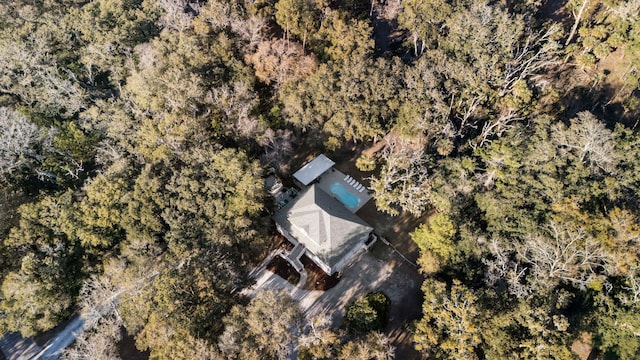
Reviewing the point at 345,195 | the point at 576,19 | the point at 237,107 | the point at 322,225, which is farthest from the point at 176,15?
the point at 576,19

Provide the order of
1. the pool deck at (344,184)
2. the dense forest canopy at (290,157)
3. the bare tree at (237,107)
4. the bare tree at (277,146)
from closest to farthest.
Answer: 1. the dense forest canopy at (290,157)
2. the bare tree at (237,107)
3. the bare tree at (277,146)
4. the pool deck at (344,184)

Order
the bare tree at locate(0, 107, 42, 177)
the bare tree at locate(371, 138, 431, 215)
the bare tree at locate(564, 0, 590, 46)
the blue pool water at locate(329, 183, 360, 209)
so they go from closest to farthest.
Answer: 1. the bare tree at locate(371, 138, 431, 215)
2. the bare tree at locate(0, 107, 42, 177)
3. the blue pool water at locate(329, 183, 360, 209)
4. the bare tree at locate(564, 0, 590, 46)

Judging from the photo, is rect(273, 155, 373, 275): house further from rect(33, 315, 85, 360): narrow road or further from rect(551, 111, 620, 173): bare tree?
rect(33, 315, 85, 360): narrow road

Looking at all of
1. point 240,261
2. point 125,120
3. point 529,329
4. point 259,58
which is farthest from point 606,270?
point 125,120

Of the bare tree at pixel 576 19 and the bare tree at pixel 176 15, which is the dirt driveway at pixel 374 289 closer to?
the bare tree at pixel 176 15

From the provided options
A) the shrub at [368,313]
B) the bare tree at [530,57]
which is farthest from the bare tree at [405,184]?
the bare tree at [530,57]

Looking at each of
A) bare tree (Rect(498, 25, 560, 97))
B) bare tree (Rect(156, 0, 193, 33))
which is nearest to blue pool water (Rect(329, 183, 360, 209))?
bare tree (Rect(498, 25, 560, 97))
